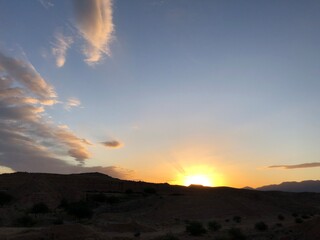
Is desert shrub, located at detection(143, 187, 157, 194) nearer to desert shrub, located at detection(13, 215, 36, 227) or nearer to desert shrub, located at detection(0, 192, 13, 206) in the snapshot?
desert shrub, located at detection(0, 192, 13, 206)

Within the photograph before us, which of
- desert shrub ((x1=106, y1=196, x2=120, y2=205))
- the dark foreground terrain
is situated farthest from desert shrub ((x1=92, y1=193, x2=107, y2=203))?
desert shrub ((x1=106, y1=196, x2=120, y2=205))

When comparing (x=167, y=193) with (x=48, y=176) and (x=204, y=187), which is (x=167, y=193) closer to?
(x=204, y=187)

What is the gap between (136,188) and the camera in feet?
350

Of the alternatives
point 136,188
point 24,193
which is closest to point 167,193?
point 136,188

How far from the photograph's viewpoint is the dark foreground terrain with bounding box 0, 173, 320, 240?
40266mm

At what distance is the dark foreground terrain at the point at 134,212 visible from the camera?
4027 centimetres

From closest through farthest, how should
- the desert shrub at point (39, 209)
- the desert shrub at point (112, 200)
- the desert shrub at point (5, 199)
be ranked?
the desert shrub at point (39, 209)
the desert shrub at point (5, 199)
the desert shrub at point (112, 200)

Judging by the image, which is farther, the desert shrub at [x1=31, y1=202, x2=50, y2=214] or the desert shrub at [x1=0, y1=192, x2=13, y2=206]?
the desert shrub at [x1=0, y1=192, x2=13, y2=206]

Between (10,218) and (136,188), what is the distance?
49.3 meters

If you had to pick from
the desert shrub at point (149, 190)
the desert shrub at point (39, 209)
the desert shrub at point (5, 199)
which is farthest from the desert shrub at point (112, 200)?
the desert shrub at point (5, 199)

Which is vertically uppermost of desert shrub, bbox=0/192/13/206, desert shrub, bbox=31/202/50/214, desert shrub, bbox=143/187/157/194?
desert shrub, bbox=143/187/157/194

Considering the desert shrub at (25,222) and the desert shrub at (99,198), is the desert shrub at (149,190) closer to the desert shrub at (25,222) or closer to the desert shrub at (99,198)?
the desert shrub at (99,198)

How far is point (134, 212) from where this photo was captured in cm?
7200

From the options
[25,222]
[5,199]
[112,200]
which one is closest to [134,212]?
[112,200]
